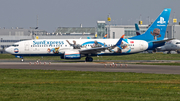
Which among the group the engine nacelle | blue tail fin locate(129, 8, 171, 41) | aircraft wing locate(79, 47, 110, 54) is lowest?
the engine nacelle

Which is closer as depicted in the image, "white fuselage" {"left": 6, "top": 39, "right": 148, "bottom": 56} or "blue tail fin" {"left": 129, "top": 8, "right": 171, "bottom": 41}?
"white fuselage" {"left": 6, "top": 39, "right": 148, "bottom": 56}

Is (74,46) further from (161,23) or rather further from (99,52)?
(161,23)

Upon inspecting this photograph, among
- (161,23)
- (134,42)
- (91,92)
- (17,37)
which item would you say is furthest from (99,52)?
(17,37)

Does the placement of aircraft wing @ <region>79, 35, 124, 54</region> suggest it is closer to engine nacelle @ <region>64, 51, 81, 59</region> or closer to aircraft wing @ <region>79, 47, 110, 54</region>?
aircraft wing @ <region>79, 47, 110, 54</region>

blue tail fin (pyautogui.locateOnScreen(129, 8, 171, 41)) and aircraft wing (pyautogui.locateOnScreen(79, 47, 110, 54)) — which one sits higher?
blue tail fin (pyautogui.locateOnScreen(129, 8, 171, 41))

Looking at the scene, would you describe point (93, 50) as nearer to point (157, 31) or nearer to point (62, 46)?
point (62, 46)

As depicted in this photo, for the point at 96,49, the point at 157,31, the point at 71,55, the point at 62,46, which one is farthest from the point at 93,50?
the point at 157,31

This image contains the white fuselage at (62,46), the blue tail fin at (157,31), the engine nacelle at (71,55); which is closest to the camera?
the engine nacelle at (71,55)

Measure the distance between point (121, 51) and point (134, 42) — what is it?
10.6 ft

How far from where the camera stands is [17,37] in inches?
5458

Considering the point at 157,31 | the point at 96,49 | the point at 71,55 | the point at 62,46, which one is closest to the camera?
the point at 71,55

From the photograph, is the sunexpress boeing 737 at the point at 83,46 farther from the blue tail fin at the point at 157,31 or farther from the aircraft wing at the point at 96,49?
the blue tail fin at the point at 157,31

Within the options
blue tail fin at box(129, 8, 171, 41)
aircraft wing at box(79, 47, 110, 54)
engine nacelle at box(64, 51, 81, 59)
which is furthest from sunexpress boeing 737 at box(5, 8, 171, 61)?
engine nacelle at box(64, 51, 81, 59)

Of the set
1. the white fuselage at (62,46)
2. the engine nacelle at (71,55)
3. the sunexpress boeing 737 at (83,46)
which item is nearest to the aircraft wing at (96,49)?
the sunexpress boeing 737 at (83,46)
